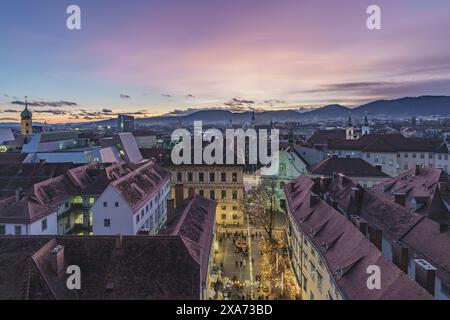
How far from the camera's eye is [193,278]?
906 inches

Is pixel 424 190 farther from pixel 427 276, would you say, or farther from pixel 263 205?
pixel 427 276

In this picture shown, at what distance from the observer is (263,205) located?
195 feet

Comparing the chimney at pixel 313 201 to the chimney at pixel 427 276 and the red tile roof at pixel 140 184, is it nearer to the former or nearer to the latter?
the chimney at pixel 427 276

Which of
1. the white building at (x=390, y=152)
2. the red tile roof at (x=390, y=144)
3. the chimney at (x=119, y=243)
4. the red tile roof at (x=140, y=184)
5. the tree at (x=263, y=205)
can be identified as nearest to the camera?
the chimney at (x=119, y=243)

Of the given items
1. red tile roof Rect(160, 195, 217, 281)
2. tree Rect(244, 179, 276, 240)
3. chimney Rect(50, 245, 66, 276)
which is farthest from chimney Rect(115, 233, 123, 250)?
tree Rect(244, 179, 276, 240)

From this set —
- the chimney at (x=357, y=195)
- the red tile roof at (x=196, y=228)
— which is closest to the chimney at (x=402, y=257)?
the red tile roof at (x=196, y=228)

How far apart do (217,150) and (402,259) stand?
146 feet

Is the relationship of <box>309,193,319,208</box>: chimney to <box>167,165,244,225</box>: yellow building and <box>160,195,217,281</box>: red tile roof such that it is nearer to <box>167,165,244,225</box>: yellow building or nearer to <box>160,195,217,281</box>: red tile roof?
<box>160,195,217,281</box>: red tile roof

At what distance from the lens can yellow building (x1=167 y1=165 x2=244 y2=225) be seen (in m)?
63.5

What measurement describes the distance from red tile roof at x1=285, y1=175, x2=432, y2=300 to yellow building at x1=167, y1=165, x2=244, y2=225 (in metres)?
24.1

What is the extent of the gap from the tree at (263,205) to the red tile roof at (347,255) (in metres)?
15.3

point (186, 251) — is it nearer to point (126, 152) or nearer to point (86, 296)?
point (86, 296)

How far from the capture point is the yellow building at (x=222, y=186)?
63.5m
